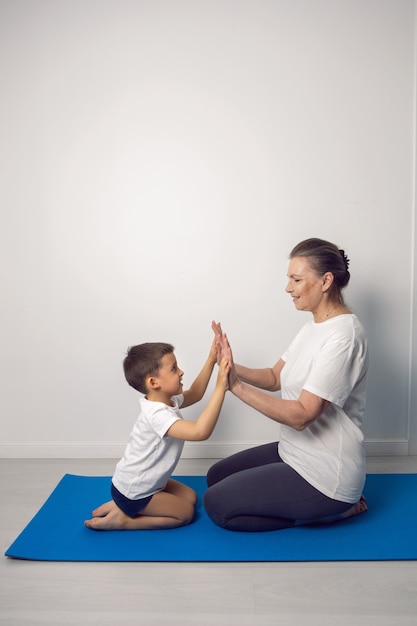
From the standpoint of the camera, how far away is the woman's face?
2.28 metres

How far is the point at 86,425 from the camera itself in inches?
128

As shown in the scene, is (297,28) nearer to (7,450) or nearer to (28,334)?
(28,334)


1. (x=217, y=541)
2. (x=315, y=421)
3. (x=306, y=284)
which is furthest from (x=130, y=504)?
(x=306, y=284)

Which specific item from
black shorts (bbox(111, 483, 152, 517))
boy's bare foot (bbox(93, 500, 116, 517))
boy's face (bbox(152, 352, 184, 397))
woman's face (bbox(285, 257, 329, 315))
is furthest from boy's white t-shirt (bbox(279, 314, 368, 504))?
boy's bare foot (bbox(93, 500, 116, 517))

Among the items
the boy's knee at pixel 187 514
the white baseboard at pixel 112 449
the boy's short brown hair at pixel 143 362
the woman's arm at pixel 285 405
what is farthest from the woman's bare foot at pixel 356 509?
the boy's short brown hair at pixel 143 362

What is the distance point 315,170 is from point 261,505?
1.75 metres

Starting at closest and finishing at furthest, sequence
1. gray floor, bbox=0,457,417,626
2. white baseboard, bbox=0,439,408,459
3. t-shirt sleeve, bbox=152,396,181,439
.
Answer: gray floor, bbox=0,457,417,626 < t-shirt sleeve, bbox=152,396,181,439 < white baseboard, bbox=0,439,408,459

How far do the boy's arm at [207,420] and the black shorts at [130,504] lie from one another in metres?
0.33

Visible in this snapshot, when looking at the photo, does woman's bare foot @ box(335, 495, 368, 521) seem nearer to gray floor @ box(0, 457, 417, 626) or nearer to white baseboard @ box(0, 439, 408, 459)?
gray floor @ box(0, 457, 417, 626)

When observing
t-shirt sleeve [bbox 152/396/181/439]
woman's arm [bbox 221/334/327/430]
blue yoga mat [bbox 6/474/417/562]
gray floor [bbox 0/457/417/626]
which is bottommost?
gray floor [bbox 0/457/417/626]

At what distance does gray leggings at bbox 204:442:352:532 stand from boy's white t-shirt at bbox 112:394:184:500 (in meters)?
0.23

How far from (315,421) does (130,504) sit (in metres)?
0.80

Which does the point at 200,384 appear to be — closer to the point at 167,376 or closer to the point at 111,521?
the point at 167,376

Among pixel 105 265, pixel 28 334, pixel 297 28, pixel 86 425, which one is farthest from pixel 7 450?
pixel 297 28
